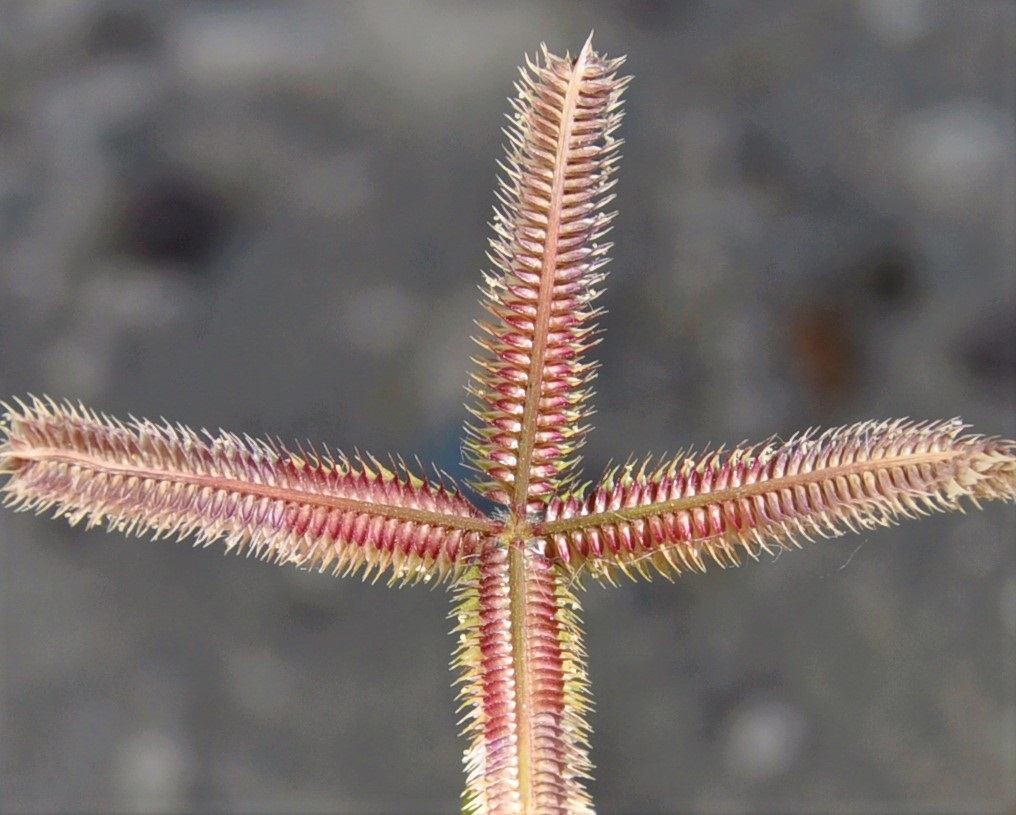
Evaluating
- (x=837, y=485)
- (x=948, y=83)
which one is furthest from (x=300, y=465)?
(x=948, y=83)

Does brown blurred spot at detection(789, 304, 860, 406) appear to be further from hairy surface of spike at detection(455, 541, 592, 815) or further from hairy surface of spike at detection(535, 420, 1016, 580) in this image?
hairy surface of spike at detection(455, 541, 592, 815)

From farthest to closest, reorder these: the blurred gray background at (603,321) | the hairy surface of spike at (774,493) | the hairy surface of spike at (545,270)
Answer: the blurred gray background at (603,321)
the hairy surface of spike at (545,270)
the hairy surface of spike at (774,493)

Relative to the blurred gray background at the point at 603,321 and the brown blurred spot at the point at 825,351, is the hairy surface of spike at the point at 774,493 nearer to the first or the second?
the blurred gray background at the point at 603,321

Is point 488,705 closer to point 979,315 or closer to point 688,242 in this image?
point 688,242

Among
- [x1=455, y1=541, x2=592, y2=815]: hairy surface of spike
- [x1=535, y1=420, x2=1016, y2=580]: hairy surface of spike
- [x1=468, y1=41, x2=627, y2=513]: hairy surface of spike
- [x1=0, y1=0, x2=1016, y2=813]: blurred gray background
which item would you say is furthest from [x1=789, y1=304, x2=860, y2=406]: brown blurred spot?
[x1=455, y1=541, x2=592, y2=815]: hairy surface of spike

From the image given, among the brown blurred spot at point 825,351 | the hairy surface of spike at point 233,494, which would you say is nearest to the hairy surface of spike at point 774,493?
the hairy surface of spike at point 233,494

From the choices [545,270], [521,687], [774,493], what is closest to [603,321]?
[545,270]
